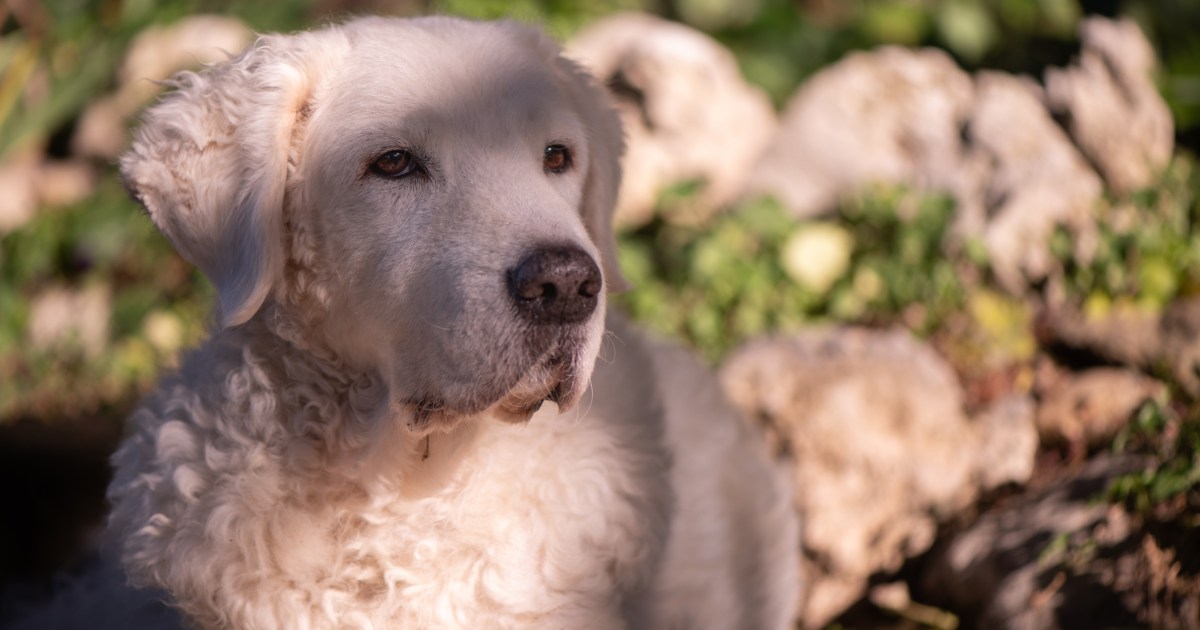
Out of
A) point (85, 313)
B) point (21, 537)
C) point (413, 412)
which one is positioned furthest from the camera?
point (85, 313)

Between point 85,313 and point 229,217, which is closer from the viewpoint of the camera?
point 229,217

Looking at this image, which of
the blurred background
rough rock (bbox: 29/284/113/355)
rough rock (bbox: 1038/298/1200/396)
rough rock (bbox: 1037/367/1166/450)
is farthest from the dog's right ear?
rough rock (bbox: 29/284/113/355)

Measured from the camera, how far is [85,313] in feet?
20.9

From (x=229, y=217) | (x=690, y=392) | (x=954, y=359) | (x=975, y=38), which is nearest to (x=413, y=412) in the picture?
(x=229, y=217)

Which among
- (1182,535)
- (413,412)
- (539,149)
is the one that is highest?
(539,149)

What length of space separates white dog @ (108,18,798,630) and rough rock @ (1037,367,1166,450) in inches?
85.7

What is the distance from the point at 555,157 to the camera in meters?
2.67

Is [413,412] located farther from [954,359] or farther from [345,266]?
[954,359]

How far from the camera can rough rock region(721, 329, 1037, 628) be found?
408 centimetres

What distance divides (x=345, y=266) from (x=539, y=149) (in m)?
0.54

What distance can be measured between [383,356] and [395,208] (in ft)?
1.11

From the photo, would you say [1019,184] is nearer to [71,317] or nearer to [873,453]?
[873,453]

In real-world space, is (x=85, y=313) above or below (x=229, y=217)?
below

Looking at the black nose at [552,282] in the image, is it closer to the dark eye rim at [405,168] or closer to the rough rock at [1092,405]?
the dark eye rim at [405,168]
